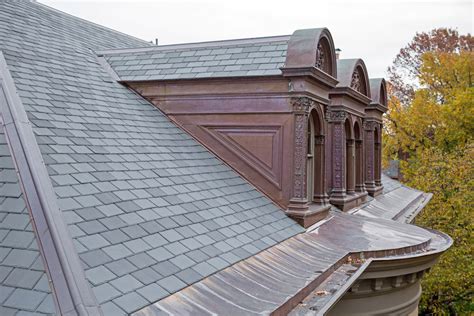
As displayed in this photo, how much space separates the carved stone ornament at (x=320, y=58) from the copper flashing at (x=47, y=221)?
599 centimetres

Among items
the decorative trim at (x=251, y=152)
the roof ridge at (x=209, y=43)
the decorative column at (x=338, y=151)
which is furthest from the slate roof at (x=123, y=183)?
the decorative column at (x=338, y=151)

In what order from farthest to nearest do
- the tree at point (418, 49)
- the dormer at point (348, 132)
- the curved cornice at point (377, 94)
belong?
the tree at point (418, 49) → the curved cornice at point (377, 94) → the dormer at point (348, 132)

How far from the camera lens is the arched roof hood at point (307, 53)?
8.73 meters

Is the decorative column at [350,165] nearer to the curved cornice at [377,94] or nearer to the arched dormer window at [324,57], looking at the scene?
the curved cornice at [377,94]

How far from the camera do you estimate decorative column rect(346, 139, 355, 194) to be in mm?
13594

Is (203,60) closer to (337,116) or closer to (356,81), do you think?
(337,116)

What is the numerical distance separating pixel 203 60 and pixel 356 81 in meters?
5.36

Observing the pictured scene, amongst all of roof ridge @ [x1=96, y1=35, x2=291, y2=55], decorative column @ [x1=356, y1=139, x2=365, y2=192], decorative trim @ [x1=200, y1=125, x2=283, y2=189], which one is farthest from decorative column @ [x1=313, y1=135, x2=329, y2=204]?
A: decorative column @ [x1=356, y1=139, x2=365, y2=192]

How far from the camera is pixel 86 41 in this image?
11.0 metres

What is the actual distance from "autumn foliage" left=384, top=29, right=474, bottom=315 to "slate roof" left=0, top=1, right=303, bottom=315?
41.6ft

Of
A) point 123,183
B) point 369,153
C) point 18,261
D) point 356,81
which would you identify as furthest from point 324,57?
point 18,261

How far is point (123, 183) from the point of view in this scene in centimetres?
582

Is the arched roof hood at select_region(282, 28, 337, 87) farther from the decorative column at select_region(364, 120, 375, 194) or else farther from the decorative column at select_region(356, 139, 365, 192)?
the decorative column at select_region(364, 120, 375, 194)

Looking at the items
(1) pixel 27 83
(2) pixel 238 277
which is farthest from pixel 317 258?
(1) pixel 27 83
